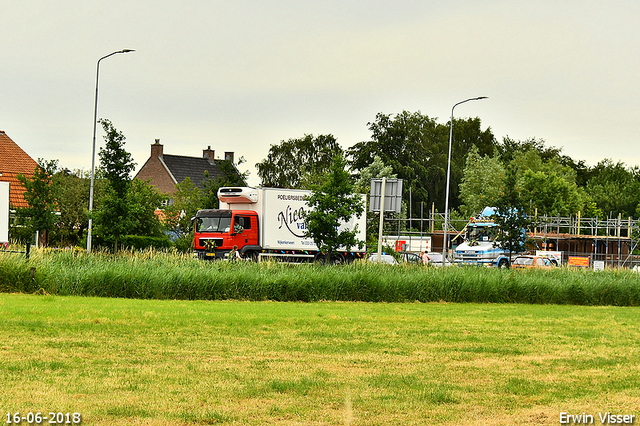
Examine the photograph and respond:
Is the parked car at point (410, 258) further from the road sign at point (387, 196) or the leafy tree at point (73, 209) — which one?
the leafy tree at point (73, 209)

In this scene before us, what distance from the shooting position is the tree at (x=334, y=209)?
2820 centimetres

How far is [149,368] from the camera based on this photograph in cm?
891

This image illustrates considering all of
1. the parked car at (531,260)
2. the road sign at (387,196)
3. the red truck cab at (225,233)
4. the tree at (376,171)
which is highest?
the tree at (376,171)

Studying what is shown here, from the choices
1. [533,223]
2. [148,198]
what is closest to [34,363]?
[533,223]

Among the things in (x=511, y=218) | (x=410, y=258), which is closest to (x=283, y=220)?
(x=410, y=258)

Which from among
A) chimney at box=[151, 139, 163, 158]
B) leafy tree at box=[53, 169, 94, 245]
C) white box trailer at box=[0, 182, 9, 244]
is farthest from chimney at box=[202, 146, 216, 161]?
white box trailer at box=[0, 182, 9, 244]

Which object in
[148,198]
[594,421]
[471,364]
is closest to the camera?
[594,421]

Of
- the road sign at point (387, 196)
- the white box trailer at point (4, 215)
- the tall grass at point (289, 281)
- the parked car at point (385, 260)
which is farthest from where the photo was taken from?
the white box trailer at point (4, 215)

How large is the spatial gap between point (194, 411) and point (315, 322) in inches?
310

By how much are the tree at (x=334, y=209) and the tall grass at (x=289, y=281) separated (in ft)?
10.7

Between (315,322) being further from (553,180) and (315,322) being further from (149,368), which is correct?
(553,180)

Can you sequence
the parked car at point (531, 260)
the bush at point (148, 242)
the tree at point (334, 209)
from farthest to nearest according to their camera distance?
the bush at point (148, 242) → the parked car at point (531, 260) → the tree at point (334, 209)

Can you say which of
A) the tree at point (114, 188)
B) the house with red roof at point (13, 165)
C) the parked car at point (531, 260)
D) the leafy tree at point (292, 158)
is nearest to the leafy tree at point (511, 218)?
the parked car at point (531, 260)

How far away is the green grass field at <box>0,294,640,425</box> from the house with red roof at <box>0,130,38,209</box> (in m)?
29.7
